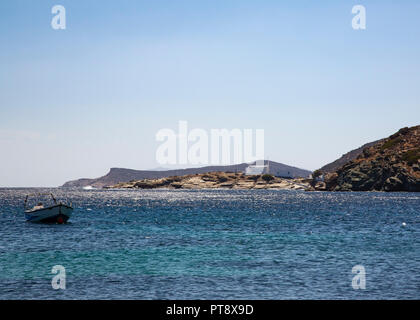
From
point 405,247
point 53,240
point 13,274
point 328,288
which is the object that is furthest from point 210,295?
point 53,240

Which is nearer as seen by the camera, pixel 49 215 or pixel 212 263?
pixel 212 263

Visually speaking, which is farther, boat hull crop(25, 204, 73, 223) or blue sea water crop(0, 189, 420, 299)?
boat hull crop(25, 204, 73, 223)

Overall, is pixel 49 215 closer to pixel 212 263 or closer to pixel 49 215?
pixel 49 215

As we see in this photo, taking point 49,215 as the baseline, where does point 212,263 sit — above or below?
above

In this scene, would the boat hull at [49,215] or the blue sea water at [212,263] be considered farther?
the boat hull at [49,215]

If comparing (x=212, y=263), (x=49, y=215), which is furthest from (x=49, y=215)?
(x=212, y=263)

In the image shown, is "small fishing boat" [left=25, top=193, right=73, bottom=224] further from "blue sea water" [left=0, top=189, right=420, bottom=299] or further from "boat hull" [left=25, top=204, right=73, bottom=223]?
"blue sea water" [left=0, top=189, right=420, bottom=299]

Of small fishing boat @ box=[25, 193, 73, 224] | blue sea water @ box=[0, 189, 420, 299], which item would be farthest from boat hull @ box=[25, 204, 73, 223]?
blue sea water @ box=[0, 189, 420, 299]

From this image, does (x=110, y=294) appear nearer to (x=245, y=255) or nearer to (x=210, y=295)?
(x=210, y=295)

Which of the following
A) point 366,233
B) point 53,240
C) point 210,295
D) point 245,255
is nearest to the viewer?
point 210,295

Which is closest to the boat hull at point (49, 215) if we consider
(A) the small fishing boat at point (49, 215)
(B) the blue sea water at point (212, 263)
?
(A) the small fishing boat at point (49, 215)

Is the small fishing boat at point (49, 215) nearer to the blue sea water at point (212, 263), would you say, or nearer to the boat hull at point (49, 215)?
the boat hull at point (49, 215)
